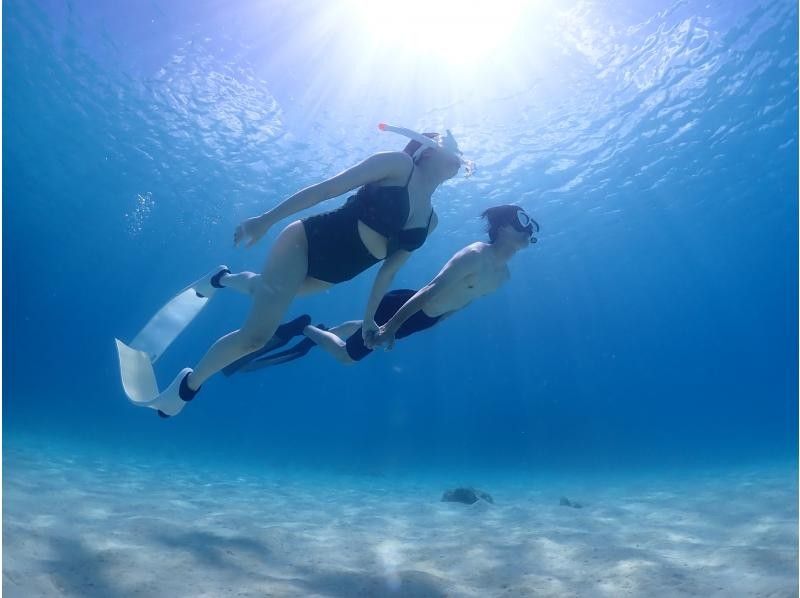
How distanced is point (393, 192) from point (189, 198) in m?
28.7

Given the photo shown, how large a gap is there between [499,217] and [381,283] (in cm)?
135

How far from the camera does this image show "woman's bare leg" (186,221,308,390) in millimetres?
4125

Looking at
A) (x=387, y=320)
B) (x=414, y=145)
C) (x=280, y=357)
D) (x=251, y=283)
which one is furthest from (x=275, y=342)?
(x=414, y=145)

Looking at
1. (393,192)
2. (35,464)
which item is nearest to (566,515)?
(393,192)

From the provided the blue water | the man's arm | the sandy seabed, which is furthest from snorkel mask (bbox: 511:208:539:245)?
the blue water

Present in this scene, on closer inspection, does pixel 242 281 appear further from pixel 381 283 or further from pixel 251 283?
pixel 381 283

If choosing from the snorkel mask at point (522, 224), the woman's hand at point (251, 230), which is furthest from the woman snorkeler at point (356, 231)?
the snorkel mask at point (522, 224)

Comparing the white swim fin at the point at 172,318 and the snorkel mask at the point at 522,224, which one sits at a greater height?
the snorkel mask at the point at 522,224

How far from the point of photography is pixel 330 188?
3.72 meters

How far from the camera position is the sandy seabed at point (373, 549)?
4.25 meters

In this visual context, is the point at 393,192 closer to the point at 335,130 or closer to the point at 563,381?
the point at 335,130

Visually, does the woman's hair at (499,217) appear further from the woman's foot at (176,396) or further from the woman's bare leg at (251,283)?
the woman's foot at (176,396)

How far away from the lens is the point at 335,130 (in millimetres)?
18969

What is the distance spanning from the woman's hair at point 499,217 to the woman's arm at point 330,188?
3.95 ft
